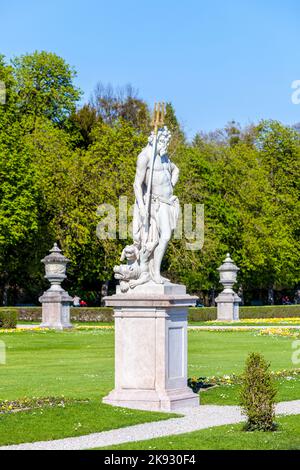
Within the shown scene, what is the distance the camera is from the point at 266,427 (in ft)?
46.6

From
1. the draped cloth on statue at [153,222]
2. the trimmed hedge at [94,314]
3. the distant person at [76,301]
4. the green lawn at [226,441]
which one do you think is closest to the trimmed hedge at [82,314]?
the trimmed hedge at [94,314]

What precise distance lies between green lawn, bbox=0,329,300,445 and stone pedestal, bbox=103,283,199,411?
610mm

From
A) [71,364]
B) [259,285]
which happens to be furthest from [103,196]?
[71,364]

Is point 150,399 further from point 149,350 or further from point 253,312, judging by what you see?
point 253,312

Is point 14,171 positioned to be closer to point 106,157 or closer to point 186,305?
point 106,157

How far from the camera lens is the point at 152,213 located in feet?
57.6

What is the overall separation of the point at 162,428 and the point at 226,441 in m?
1.45

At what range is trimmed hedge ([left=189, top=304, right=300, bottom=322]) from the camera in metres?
49.3

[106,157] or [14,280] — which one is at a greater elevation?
[106,157]

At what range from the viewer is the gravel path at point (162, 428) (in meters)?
13.3

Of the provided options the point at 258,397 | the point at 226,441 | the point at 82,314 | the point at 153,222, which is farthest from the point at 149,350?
the point at 82,314

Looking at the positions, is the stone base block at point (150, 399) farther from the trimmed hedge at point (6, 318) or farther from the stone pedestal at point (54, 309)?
the stone pedestal at point (54, 309)

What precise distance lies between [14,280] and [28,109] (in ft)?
33.5

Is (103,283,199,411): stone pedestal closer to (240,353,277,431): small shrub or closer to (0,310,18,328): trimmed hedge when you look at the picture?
(240,353,277,431): small shrub
